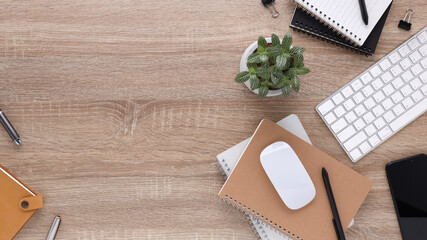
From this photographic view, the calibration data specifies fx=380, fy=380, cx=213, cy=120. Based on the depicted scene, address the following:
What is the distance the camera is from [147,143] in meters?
0.94

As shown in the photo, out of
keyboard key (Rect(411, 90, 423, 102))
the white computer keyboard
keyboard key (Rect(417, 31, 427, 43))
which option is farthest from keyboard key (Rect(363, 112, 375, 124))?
keyboard key (Rect(417, 31, 427, 43))

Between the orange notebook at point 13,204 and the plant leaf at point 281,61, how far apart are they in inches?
25.0

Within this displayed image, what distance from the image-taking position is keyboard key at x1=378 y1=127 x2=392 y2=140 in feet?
3.06

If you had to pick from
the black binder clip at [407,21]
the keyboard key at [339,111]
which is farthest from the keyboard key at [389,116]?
the black binder clip at [407,21]

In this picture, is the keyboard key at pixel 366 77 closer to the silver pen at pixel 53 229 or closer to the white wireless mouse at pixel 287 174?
the white wireless mouse at pixel 287 174

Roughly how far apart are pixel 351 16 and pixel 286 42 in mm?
242

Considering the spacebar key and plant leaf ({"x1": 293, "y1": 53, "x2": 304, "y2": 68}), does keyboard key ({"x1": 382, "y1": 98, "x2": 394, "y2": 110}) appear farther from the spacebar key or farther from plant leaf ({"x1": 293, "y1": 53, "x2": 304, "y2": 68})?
plant leaf ({"x1": 293, "y1": 53, "x2": 304, "y2": 68})

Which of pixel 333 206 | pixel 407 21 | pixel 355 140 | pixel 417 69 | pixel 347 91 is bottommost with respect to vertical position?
pixel 333 206

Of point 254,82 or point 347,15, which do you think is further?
point 347,15

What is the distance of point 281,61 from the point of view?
2.50 ft

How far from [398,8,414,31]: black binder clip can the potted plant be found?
326 millimetres

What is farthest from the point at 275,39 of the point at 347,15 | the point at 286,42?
the point at 347,15

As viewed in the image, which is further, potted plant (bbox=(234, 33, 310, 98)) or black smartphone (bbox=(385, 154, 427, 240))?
black smartphone (bbox=(385, 154, 427, 240))

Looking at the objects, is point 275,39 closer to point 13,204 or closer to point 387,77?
point 387,77
